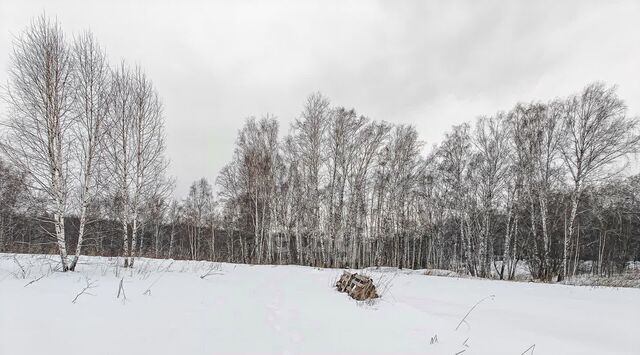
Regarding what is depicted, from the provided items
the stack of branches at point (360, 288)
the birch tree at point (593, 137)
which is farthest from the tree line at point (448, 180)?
the stack of branches at point (360, 288)

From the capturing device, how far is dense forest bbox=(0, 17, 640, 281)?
26.7 feet

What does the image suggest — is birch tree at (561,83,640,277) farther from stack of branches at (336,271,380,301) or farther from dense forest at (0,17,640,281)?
stack of branches at (336,271,380,301)

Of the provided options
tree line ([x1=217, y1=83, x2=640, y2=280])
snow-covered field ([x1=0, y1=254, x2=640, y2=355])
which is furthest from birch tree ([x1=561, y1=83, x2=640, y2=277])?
snow-covered field ([x1=0, y1=254, x2=640, y2=355])

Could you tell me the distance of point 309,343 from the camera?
10.2 ft

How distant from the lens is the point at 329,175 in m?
20.7

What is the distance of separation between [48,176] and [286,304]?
7.86 metres

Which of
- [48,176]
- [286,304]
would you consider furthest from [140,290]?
[48,176]

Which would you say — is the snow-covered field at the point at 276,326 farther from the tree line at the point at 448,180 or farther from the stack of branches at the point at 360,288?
the tree line at the point at 448,180

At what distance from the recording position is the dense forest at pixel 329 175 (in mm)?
8148

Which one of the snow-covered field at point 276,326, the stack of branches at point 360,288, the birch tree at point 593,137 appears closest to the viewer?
the snow-covered field at point 276,326

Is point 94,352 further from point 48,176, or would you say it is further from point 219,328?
point 48,176

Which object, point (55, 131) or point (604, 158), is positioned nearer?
point (55, 131)

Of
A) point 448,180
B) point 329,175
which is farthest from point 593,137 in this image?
point 329,175

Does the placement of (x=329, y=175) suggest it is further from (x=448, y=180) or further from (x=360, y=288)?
(x=360, y=288)
